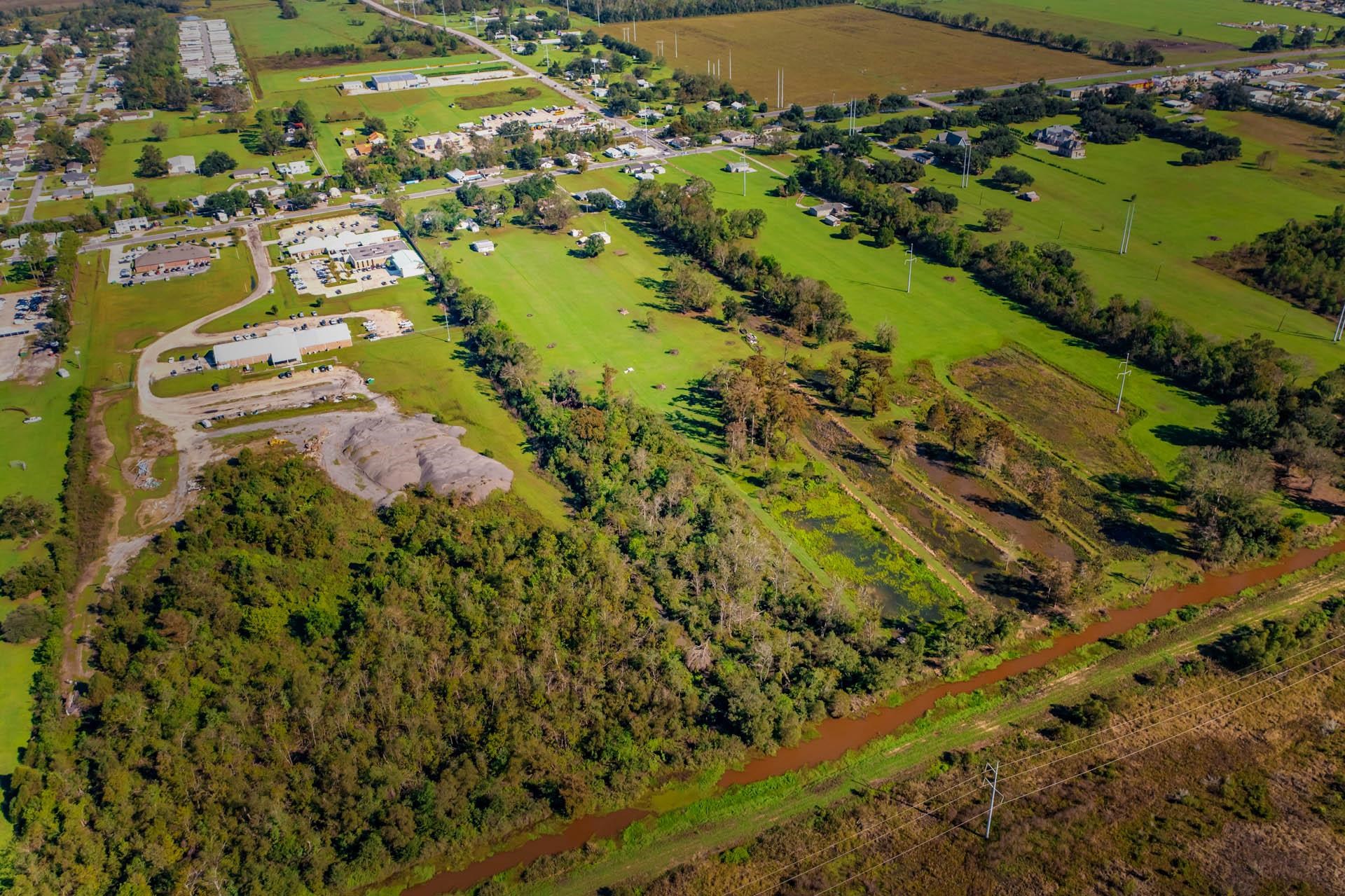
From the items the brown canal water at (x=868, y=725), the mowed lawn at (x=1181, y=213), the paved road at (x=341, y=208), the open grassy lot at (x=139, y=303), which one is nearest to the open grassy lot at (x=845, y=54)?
the paved road at (x=341, y=208)

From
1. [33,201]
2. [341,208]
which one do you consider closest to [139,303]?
[341,208]

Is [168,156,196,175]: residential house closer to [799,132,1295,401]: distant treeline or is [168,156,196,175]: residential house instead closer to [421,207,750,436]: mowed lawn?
[421,207,750,436]: mowed lawn

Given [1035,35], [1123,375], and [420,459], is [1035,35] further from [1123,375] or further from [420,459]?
[420,459]

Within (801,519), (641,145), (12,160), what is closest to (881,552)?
(801,519)

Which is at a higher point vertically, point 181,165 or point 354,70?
point 354,70

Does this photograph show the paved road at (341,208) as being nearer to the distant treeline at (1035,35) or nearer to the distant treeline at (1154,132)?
the distant treeline at (1154,132)

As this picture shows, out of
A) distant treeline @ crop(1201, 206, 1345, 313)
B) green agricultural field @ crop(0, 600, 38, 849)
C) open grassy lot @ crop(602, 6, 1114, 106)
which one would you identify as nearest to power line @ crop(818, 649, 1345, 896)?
green agricultural field @ crop(0, 600, 38, 849)
